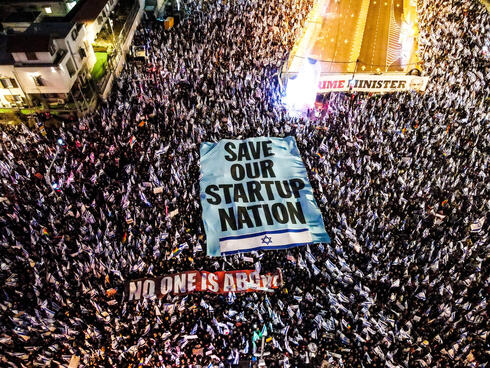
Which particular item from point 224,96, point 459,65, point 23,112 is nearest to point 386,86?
point 459,65

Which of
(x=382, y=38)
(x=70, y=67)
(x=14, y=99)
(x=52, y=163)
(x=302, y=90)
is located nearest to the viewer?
(x=52, y=163)

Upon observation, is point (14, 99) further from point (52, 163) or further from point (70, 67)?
point (52, 163)

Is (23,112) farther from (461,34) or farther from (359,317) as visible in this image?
(461,34)

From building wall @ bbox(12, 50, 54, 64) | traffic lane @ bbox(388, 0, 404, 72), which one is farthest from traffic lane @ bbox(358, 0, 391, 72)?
building wall @ bbox(12, 50, 54, 64)

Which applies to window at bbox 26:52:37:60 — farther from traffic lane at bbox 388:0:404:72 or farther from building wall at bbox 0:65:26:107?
traffic lane at bbox 388:0:404:72

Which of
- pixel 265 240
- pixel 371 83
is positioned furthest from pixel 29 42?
pixel 371 83

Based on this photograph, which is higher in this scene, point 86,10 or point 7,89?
point 86,10
